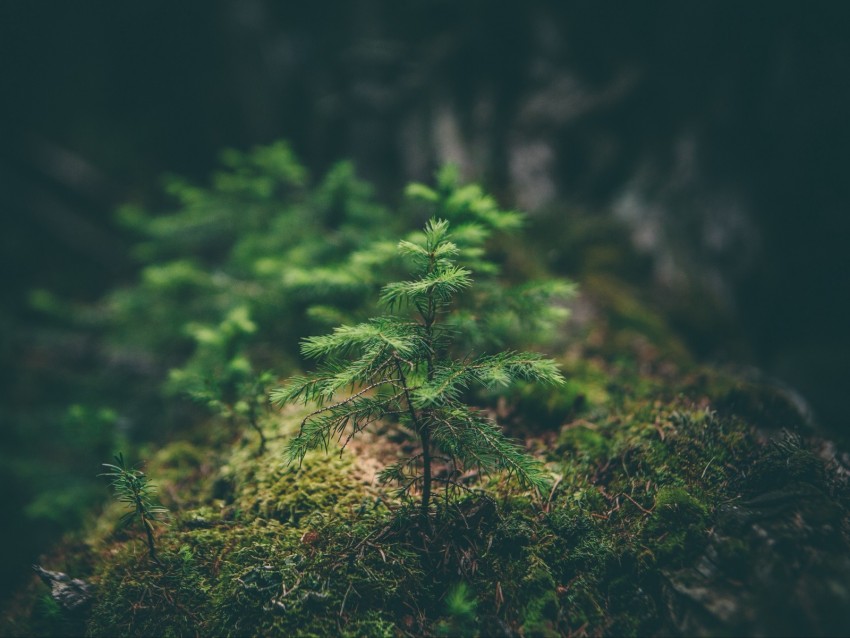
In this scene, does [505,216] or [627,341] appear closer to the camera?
[505,216]

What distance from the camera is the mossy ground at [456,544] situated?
7.72 ft

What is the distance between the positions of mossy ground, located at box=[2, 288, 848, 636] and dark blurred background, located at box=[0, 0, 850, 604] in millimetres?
2343

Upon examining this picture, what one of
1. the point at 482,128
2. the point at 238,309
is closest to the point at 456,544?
the point at 238,309

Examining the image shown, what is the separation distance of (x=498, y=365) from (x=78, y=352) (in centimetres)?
675

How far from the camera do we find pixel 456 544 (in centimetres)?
255

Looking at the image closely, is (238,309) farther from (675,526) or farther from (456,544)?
(675,526)

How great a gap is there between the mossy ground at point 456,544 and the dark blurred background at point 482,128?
2.34 m

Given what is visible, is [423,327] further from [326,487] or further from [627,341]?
[627,341]

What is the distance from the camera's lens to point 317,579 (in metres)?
2.45

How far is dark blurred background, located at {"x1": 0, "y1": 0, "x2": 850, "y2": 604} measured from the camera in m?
5.26

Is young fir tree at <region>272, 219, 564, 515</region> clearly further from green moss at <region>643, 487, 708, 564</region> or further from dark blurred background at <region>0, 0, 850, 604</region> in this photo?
dark blurred background at <region>0, 0, 850, 604</region>

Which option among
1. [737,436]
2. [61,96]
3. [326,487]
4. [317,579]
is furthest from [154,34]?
[737,436]

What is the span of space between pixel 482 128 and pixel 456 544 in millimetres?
5809

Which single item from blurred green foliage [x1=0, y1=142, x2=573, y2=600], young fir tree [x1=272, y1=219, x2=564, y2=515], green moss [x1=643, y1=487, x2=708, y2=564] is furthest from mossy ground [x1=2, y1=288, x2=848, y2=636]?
blurred green foliage [x1=0, y1=142, x2=573, y2=600]
